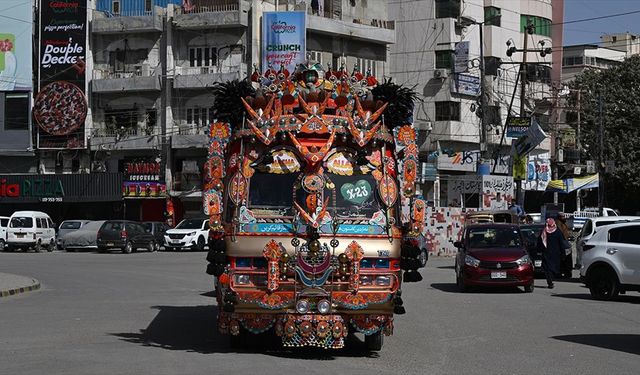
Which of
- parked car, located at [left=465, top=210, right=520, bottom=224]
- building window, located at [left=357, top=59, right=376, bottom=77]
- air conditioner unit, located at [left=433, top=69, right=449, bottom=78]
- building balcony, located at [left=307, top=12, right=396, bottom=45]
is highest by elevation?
building balcony, located at [left=307, top=12, right=396, bottom=45]

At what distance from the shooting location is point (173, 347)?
14648 millimetres

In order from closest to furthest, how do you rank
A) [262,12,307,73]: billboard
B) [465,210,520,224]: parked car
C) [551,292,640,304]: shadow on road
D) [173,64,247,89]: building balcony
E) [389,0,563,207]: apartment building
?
1. [551,292,640,304]: shadow on road
2. [465,210,520,224]: parked car
3. [262,12,307,73]: billboard
4. [173,64,247,89]: building balcony
5. [389,0,563,207]: apartment building

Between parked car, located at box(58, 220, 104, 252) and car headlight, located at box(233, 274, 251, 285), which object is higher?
car headlight, located at box(233, 274, 251, 285)

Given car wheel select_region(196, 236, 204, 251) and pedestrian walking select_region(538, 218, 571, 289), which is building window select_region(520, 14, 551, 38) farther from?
pedestrian walking select_region(538, 218, 571, 289)

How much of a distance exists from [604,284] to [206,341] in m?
11.4

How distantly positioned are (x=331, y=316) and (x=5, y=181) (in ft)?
183

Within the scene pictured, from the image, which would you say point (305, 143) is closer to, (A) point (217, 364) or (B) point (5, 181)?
(A) point (217, 364)

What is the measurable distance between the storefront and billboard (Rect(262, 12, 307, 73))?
12.8 meters

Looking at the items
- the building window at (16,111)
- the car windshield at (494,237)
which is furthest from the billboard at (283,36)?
the car windshield at (494,237)

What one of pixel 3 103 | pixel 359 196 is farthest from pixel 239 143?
pixel 3 103

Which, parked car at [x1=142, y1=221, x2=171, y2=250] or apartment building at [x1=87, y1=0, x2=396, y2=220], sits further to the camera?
apartment building at [x1=87, y1=0, x2=396, y2=220]

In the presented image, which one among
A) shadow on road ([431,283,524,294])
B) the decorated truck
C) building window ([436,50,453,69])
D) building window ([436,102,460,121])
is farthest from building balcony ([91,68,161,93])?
the decorated truck

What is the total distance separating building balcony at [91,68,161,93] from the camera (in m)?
63.2

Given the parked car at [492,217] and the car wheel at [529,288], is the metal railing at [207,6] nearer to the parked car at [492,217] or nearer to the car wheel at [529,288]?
the parked car at [492,217]
